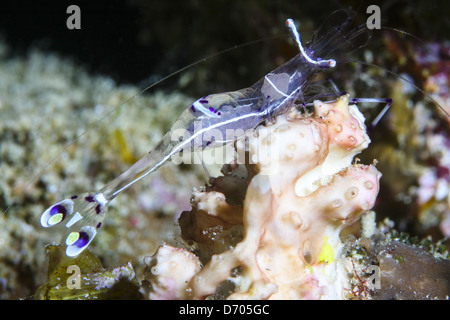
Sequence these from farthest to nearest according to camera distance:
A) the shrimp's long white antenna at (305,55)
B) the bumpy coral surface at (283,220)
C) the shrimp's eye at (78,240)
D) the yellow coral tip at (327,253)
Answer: the shrimp's long white antenna at (305,55)
the shrimp's eye at (78,240)
the yellow coral tip at (327,253)
the bumpy coral surface at (283,220)

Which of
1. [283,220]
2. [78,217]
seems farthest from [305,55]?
[78,217]

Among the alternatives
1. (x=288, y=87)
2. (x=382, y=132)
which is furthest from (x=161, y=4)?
(x=288, y=87)

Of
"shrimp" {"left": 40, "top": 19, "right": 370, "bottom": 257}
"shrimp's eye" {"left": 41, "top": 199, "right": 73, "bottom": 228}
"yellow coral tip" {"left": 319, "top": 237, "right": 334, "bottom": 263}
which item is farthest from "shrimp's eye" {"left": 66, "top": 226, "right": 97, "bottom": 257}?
"yellow coral tip" {"left": 319, "top": 237, "right": 334, "bottom": 263}

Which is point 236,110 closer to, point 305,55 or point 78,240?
point 305,55

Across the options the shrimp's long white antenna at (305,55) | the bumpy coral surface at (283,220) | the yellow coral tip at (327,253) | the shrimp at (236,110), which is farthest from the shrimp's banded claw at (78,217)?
the shrimp's long white antenna at (305,55)

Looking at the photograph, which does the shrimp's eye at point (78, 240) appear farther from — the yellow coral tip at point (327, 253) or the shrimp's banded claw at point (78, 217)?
the yellow coral tip at point (327, 253)
